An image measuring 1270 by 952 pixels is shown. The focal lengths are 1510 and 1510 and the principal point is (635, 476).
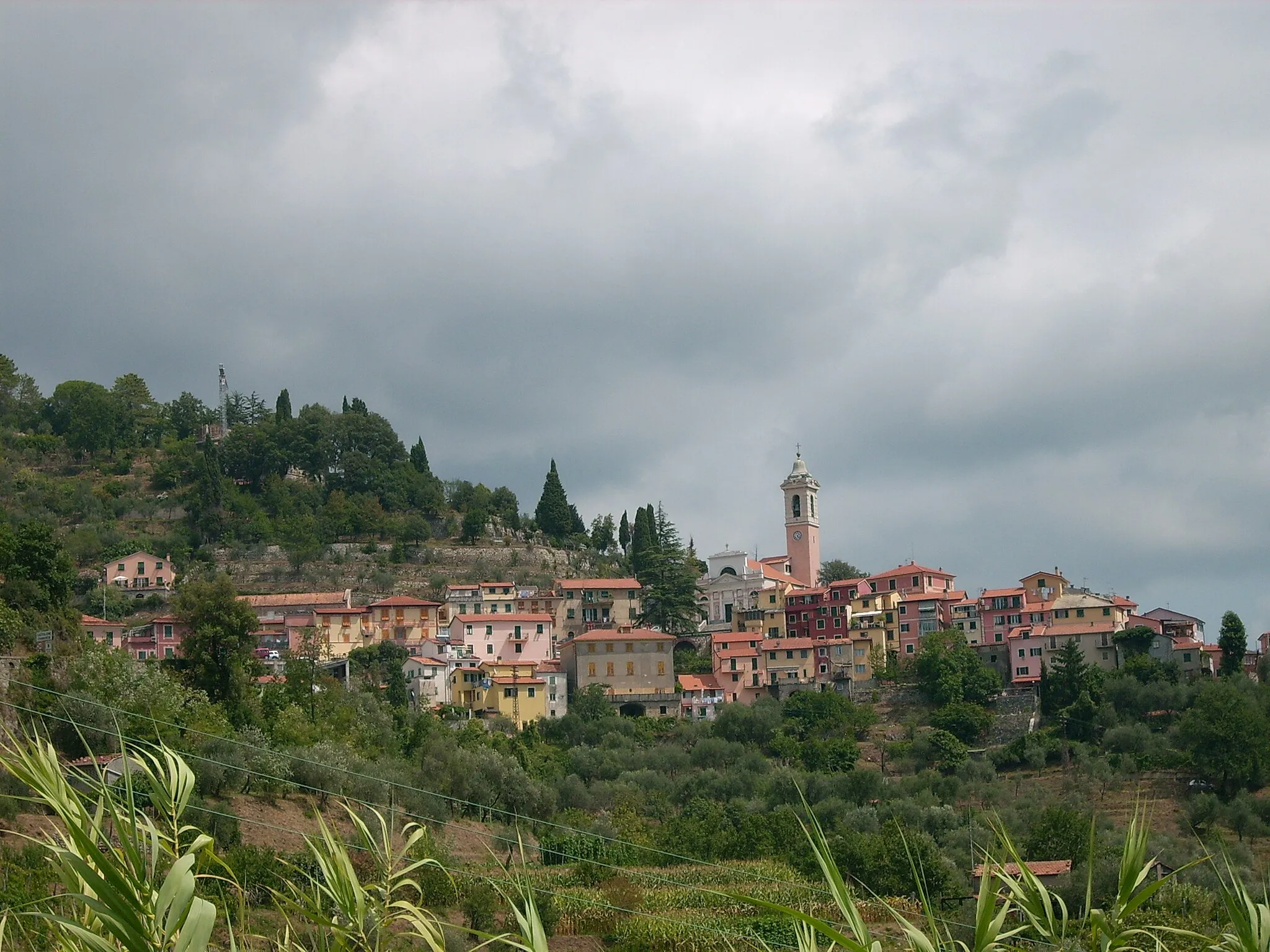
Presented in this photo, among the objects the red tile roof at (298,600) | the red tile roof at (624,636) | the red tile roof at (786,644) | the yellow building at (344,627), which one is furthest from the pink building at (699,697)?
the red tile roof at (298,600)

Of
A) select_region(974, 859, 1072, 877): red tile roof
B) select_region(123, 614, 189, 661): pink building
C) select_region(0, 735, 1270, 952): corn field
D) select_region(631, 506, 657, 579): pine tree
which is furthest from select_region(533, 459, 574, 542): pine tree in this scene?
select_region(0, 735, 1270, 952): corn field

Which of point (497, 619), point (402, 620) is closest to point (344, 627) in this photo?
point (402, 620)

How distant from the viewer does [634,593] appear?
280 ft

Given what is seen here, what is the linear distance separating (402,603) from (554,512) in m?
21.4

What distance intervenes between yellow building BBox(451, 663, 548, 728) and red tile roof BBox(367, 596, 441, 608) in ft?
24.9

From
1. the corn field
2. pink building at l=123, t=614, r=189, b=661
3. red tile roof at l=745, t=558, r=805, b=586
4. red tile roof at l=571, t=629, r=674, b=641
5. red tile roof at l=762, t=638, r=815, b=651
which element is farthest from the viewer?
red tile roof at l=745, t=558, r=805, b=586

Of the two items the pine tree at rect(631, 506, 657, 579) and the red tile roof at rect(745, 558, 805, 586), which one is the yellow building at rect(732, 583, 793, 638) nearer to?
the red tile roof at rect(745, 558, 805, 586)

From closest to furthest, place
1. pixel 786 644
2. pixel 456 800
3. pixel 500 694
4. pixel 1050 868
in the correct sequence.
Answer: pixel 456 800 → pixel 1050 868 → pixel 500 694 → pixel 786 644

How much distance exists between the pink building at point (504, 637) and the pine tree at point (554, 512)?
18.1 m

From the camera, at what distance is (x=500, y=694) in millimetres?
71812

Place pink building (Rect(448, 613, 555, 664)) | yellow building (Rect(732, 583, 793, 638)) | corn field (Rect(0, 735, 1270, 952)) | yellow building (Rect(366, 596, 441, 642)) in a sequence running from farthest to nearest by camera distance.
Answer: yellow building (Rect(732, 583, 793, 638)) → pink building (Rect(448, 613, 555, 664)) → yellow building (Rect(366, 596, 441, 642)) → corn field (Rect(0, 735, 1270, 952))

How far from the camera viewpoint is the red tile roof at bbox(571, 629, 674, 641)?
7581 cm

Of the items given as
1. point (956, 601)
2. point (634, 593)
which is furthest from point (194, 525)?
point (956, 601)

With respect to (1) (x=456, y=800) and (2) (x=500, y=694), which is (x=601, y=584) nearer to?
(2) (x=500, y=694)
